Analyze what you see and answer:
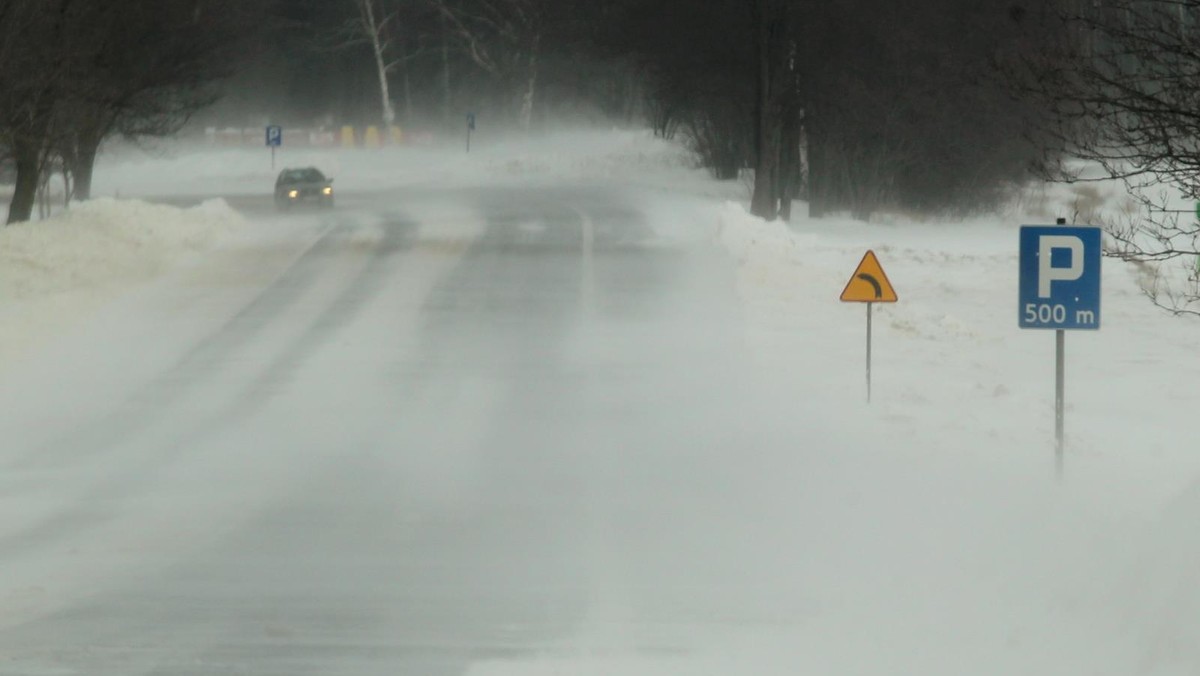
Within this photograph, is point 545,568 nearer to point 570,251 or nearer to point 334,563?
point 334,563

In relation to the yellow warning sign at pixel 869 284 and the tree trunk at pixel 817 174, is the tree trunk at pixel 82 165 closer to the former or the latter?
the tree trunk at pixel 817 174

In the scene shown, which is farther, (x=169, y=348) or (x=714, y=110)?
(x=714, y=110)

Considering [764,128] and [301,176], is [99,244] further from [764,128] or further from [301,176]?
[764,128]

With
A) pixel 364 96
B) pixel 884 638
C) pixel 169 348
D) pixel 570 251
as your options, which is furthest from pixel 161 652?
pixel 364 96

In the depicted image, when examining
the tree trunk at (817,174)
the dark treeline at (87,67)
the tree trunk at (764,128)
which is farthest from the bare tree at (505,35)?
the tree trunk at (764,128)

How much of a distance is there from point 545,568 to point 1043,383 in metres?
12.7

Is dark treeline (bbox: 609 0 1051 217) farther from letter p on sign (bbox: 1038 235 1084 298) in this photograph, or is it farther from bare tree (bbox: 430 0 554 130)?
letter p on sign (bbox: 1038 235 1084 298)

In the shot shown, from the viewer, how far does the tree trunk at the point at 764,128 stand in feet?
144

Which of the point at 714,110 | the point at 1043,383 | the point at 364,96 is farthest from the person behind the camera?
the point at 364,96

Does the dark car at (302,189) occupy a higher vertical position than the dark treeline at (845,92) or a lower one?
lower

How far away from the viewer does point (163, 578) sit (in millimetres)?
10430

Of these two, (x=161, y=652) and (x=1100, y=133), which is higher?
(x=1100, y=133)

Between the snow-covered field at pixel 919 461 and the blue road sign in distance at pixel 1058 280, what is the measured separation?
143 centimetres

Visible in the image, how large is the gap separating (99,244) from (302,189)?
18.4 metres
